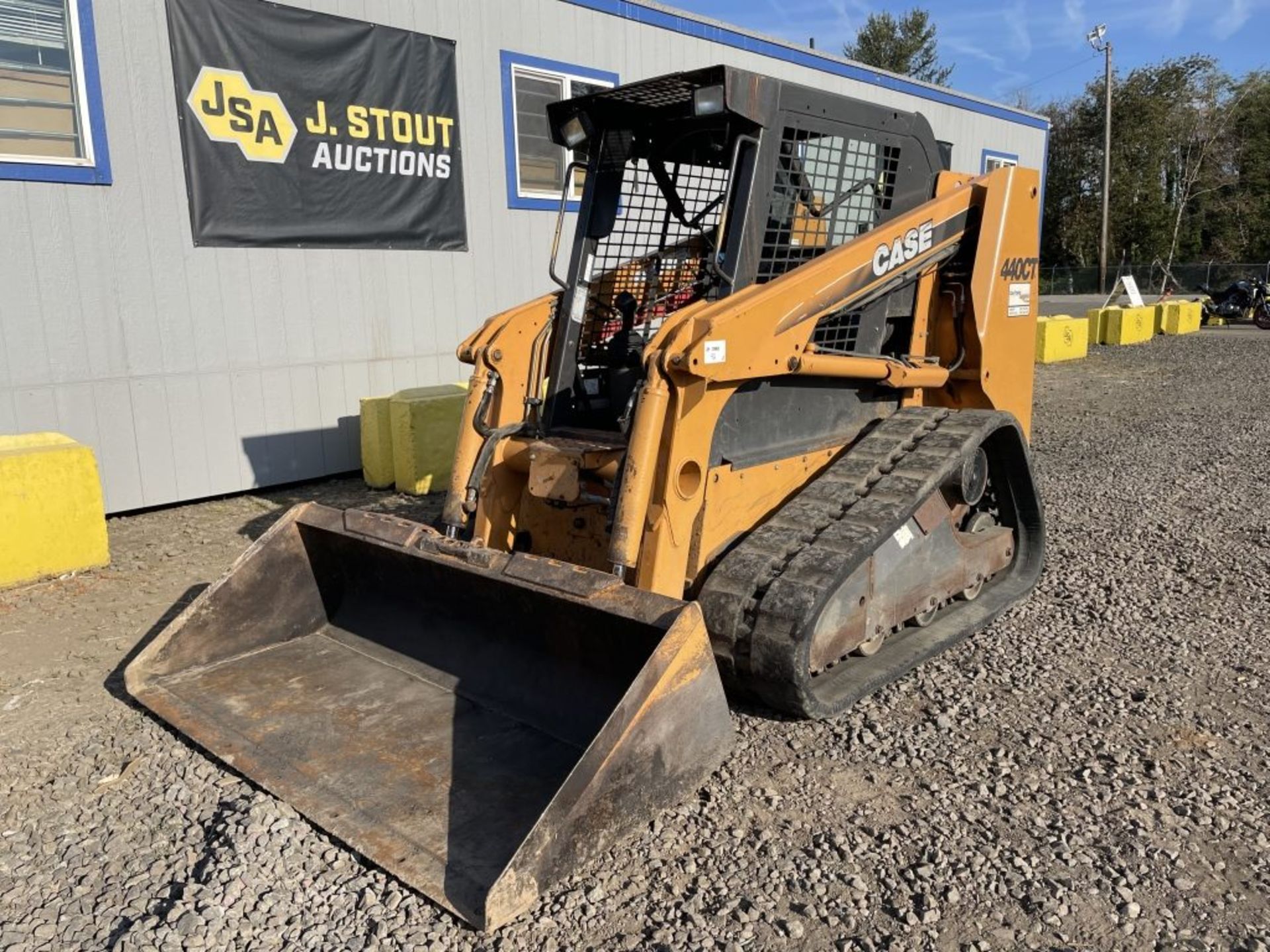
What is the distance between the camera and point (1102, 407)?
12125 mm

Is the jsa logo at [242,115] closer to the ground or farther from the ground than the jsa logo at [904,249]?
farther from the ground

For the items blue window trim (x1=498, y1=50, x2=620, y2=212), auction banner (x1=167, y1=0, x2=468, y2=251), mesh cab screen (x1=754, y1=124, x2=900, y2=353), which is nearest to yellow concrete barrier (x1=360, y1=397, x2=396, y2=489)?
auction banner (x1=167, y1=0, x2=468, y2=251)

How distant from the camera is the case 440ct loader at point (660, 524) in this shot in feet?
10.3

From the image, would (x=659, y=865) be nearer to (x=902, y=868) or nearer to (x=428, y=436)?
(x=902, y=868)

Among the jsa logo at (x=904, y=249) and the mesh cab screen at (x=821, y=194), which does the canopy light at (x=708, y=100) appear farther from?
the jsa logo at (x=904, y=249)

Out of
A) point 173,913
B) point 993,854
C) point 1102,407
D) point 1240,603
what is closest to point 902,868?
point 993,854

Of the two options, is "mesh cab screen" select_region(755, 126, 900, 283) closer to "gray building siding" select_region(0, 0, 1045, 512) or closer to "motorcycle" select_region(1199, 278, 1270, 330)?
"gray building siding" select_region(0, 0, 1045, 512)

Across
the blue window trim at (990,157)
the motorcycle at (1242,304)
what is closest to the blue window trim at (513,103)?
the blue window trim at (990,157)

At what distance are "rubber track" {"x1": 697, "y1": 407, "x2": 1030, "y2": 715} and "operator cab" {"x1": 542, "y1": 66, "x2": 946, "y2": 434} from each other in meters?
0.53

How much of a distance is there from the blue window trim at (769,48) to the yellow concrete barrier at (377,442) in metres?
4.42

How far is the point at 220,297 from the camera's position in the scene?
7.48m

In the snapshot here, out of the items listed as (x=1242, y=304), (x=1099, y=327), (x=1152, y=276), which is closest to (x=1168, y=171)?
(x=1152, y=276)

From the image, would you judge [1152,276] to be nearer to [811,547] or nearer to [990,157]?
[990,157]

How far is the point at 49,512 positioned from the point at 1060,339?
16.0 meters
